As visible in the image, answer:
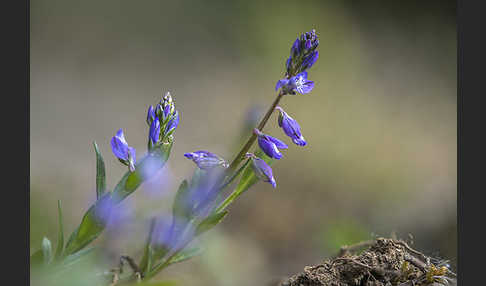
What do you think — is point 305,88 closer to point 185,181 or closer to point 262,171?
point 262,171

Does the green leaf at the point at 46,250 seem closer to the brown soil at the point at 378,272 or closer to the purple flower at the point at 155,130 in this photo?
the purple flower at the point at 155,130

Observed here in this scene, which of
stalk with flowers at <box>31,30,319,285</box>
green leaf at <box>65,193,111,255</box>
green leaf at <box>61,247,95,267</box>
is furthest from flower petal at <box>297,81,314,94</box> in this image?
green leaf at <box>61,247,95,267</box>

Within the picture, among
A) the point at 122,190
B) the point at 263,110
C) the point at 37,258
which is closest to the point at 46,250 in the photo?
the point at 37,258

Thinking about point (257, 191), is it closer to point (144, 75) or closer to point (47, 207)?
point (47, 207)

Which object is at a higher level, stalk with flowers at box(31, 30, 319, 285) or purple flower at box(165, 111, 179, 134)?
purple flower at box(165, 111, 179, 134)

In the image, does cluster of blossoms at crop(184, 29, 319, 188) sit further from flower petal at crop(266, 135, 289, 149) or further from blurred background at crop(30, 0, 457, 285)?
blurred background at crop(30, 0, 457, 285)

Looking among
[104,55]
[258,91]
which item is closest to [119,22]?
[104,55]

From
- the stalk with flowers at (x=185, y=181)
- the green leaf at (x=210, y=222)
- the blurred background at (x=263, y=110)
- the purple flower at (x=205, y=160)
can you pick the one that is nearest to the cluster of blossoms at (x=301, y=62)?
the stalk with flowers at (x=185, y=181)
